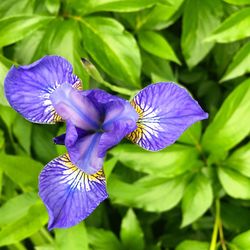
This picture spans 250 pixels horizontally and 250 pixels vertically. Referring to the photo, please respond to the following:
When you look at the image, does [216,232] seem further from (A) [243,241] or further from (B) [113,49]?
(B) [113,49]

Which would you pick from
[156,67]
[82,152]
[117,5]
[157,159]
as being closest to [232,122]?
[157,159]

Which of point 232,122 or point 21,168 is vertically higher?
point 232,122

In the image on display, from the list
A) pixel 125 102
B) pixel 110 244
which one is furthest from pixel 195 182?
pixel 125 102

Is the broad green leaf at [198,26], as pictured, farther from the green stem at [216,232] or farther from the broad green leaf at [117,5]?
the green stem at [216,232]

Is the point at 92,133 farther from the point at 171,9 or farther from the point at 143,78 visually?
the point at 143,78

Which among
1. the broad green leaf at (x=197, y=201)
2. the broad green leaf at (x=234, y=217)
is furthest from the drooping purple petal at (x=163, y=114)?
the broad green leaf at (x=234, y=217)
